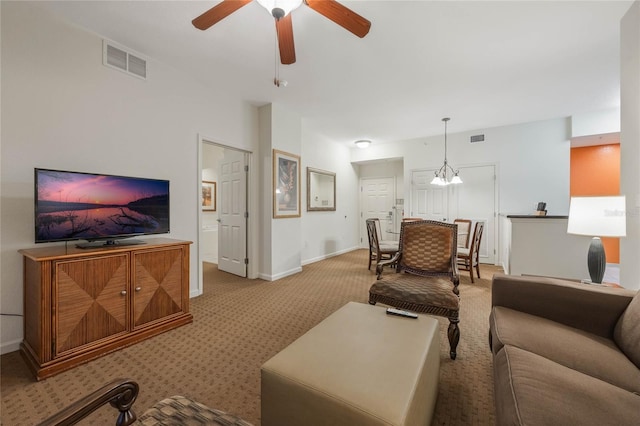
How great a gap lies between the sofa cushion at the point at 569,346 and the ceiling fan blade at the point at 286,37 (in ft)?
7.57

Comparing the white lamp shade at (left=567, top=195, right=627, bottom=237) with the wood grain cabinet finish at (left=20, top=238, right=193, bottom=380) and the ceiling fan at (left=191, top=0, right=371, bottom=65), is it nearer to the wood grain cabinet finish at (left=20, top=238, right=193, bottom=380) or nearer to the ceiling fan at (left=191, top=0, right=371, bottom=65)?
the ceiling fan at (left=191, top=0, right=371, bottom=65)

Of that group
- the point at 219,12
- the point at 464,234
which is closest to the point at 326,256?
the point at 464,234

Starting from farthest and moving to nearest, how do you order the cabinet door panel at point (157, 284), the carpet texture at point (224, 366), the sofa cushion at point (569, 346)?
the cabinet door panel at point (157, 284) → the carpet texture at point (224, 366) → the sofa cushion at point (569, 346)

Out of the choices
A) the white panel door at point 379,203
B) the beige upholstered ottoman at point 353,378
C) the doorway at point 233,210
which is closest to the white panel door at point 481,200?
A: the white panel door at point 379,203

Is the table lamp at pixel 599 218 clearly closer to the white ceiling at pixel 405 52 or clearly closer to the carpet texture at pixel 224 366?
the carpet texture at pixel 224 366

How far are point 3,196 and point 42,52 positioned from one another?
1.25 metres

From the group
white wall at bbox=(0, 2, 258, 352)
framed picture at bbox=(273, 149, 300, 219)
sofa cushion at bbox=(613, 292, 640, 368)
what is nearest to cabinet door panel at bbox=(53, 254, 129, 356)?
white wall at bbox=(0, 2, 258, 352)

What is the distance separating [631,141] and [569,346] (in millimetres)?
1859

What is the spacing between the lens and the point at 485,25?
229cm

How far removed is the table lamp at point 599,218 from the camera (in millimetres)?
1794

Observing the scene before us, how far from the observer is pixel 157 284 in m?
2.37

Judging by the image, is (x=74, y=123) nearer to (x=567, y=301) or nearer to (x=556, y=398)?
(x=556, y=398)

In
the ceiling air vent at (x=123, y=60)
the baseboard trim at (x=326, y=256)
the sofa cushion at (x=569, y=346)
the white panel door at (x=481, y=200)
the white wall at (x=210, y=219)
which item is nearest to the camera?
the sofa cushion at (x=569, y=346)

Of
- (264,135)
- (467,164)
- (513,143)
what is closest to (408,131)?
(467,164)
